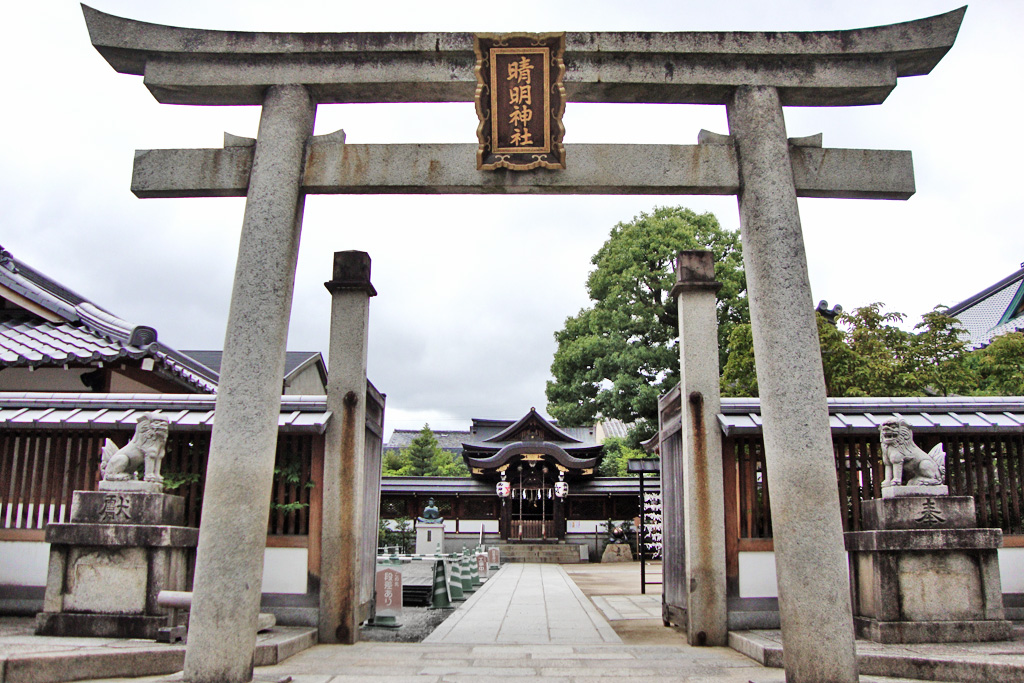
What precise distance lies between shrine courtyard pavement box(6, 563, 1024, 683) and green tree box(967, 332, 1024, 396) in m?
14.2

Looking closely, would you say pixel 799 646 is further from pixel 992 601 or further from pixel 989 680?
pixel 992 601

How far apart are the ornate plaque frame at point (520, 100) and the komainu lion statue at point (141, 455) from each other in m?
5.15

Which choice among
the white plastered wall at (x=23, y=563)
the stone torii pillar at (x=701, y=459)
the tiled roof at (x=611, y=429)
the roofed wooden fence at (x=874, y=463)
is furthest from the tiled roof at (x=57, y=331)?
the tiled roof at (x=611, y=429)

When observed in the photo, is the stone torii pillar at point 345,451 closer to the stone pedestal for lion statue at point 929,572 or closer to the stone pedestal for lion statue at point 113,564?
the stone pedestal for lion statue at point 113,564

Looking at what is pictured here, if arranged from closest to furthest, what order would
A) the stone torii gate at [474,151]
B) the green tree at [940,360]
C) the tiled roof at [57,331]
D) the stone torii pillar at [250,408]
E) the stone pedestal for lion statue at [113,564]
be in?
the stone torii pillar at [250,408]
the stone torii gate at [474,151]
the stone pedestal for lion statue at [113,564]
the tiled roof at [57,331]
the green tree at [940,360]

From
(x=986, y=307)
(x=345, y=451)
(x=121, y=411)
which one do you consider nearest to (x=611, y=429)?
(x=986, y=307)

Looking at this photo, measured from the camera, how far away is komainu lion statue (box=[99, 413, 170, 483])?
8.24m

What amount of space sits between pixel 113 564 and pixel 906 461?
355 inches

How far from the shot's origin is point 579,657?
→ 786 centimetres

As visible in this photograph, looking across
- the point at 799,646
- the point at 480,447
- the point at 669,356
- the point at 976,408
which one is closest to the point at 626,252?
the point at 669,356

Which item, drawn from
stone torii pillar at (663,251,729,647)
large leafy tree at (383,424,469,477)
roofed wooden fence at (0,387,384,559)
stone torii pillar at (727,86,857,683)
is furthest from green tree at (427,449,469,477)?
stone torii pillar at (727,86,857,683)

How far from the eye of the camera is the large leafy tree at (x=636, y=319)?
32.0 m

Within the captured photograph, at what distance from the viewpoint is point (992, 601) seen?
773 centimetres

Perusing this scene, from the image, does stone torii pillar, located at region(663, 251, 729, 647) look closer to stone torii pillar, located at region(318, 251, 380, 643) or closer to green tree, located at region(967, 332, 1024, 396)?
stone torii pillar, located at region(318, 251, 380, 643)
